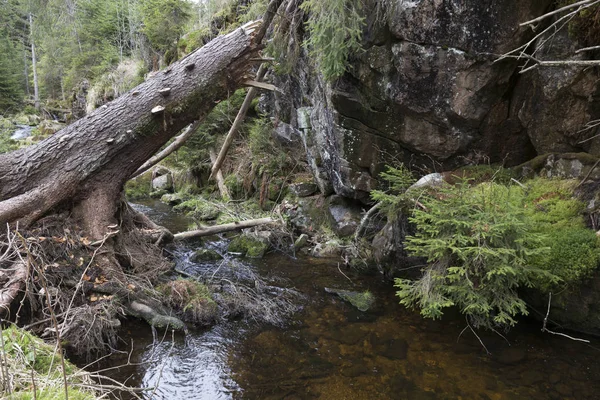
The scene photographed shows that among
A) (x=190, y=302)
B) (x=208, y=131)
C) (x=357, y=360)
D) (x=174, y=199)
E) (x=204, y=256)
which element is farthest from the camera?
(x=174, y=199)

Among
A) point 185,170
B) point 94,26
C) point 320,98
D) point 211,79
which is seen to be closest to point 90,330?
point 211,79

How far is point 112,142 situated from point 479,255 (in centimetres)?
524

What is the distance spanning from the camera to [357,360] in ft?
13.4

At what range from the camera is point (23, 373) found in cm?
219

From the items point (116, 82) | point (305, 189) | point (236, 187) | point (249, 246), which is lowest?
point (236, 187)

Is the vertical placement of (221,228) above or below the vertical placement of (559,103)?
below

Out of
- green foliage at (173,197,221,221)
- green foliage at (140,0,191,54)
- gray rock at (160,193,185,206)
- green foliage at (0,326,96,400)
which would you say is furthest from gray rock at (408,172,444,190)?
green foliage at (140,0,191,54)

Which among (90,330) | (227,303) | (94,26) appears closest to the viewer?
(90,330)

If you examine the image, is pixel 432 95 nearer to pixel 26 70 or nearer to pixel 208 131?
pixel 208 131

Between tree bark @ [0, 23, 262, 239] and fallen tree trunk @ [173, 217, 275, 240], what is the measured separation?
190cm

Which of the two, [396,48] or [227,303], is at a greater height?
[396,48]

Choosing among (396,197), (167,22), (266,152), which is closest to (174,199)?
(266,152)

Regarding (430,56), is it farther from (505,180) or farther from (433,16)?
(505,180)

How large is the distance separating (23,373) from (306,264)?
5.32 meters
